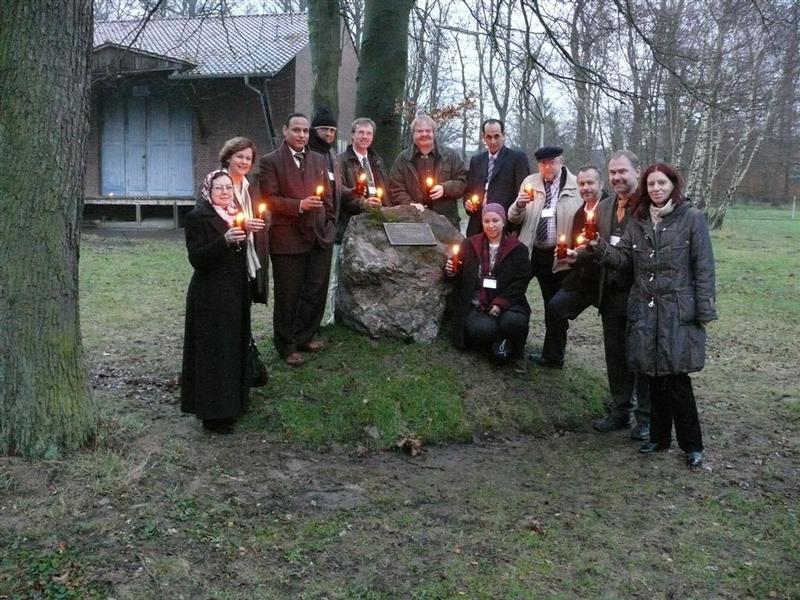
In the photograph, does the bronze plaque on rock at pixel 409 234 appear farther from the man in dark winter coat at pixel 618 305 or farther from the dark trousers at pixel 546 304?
the man in dark winter coat at pixel 618 305

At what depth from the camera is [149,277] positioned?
1266 cm

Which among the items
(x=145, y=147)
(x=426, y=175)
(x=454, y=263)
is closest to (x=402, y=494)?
(x=454, y=263)

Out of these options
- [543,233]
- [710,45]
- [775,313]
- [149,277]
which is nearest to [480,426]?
[543,233]

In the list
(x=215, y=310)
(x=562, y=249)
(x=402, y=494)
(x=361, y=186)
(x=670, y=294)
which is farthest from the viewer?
(x=361, y=186)

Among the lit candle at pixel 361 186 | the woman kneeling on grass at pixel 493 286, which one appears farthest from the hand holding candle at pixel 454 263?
the lit candle at pixel 361 186

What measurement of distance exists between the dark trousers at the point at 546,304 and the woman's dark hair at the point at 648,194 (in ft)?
4.08

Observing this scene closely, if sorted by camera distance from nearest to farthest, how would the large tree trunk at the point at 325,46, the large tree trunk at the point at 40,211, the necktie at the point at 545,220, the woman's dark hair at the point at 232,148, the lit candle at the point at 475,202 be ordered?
the large tree trunk at the point at 40,211 < the woman's dark hair at the point at 232,148 < the necktie at the point at 545,220 < the lit candle at the point at 475,202 < the large tree trunk at the point at 325,46

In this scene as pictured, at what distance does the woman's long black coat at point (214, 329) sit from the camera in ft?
15.9

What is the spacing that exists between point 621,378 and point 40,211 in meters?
4.03

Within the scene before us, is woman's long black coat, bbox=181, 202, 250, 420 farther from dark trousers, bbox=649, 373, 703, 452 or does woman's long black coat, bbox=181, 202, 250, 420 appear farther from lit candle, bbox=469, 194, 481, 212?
dark trousers, bbox=649, 373, 703, 452

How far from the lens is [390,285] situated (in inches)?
232

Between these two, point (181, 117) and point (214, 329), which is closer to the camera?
point (214, 329)

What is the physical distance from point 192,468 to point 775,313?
→ 30.6 ft

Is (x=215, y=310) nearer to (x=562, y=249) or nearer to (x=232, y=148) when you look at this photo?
(x=232, y=148)
